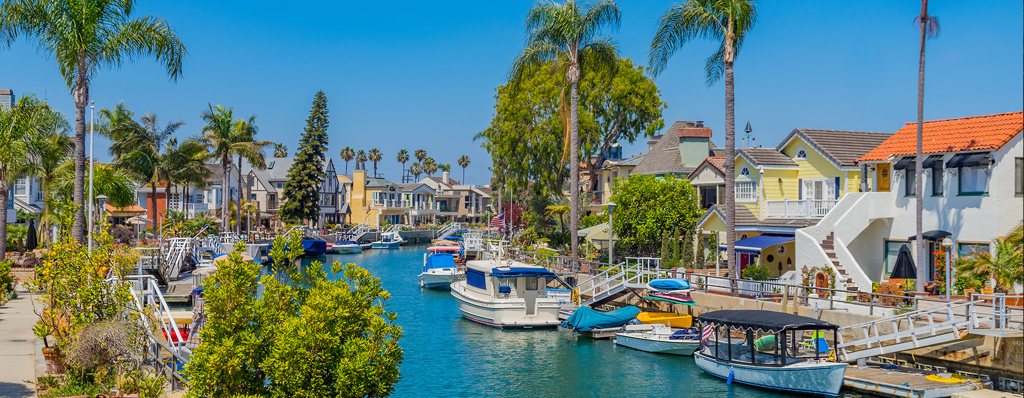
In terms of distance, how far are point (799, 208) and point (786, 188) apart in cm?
396

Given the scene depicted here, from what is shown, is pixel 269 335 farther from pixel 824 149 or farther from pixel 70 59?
pixel 824 149

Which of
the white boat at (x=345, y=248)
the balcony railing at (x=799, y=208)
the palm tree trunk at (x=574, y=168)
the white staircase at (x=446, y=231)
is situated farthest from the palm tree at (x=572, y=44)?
the white staircase at (x=446, y=231)

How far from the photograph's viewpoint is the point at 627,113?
178 feet

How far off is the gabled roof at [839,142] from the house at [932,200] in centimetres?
285

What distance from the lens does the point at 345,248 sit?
291 feet

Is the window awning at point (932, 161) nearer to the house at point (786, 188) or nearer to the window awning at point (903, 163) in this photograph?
the window awning at point (903, 163)

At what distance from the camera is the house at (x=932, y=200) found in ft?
88.9

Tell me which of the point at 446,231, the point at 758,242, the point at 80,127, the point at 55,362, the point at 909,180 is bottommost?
the point at 55,362

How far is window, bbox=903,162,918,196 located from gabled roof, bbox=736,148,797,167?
892 cm

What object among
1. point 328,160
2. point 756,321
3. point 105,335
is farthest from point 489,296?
point 328,160

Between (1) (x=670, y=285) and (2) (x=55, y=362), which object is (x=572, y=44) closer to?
(1) (x=670, y=285)

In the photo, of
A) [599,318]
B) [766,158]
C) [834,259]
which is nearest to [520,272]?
[599,318]

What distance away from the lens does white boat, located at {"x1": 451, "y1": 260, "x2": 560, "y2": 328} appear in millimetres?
34188

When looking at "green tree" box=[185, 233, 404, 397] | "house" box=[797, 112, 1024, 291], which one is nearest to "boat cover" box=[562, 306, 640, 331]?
"house" box=[797, 112, 1024, 291]
